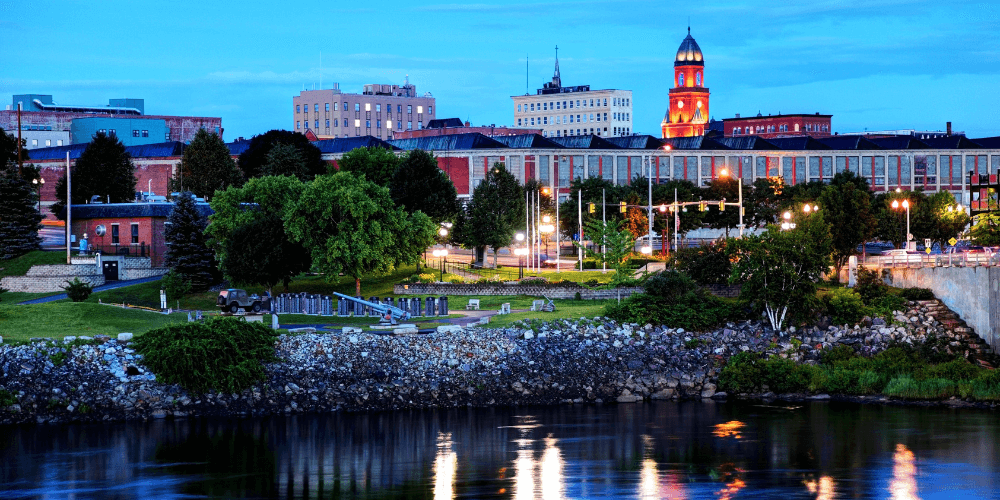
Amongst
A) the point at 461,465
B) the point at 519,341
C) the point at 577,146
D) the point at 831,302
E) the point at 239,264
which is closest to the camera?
the point at 461,465

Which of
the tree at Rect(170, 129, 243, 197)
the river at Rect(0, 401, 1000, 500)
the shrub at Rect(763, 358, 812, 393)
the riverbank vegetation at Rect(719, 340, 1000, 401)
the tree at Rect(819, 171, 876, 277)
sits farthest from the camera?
the tree at Rect(170, 129, 243, 197)

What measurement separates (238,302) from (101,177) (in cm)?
5535

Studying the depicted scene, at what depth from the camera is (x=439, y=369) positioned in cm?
4894

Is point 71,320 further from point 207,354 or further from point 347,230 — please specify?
point 347,230

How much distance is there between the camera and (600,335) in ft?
173

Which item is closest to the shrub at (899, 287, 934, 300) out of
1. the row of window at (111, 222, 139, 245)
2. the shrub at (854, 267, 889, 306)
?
the shrub at (854, 267, 889, 306)

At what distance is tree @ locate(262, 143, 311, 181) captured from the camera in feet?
372

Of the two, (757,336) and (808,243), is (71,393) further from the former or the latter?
(808,243)

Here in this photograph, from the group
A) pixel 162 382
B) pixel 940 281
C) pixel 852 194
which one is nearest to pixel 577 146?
pixel 852 194

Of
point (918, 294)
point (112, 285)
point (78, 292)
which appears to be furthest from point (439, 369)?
point (112, 285)

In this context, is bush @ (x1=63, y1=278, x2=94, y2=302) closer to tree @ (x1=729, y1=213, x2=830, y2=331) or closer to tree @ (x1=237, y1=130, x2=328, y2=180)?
tree @ (x1=729, y1=213, x2=830, y2=331)

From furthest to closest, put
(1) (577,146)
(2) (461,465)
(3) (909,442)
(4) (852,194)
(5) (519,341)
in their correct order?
(1) (577,146) < (4) (852,194) < (5) (519,341) < (3) (909,442) < (2) (461,465)

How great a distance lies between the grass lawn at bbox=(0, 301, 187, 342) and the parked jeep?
4.84 meters

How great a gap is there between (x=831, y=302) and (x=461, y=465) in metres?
24.2
